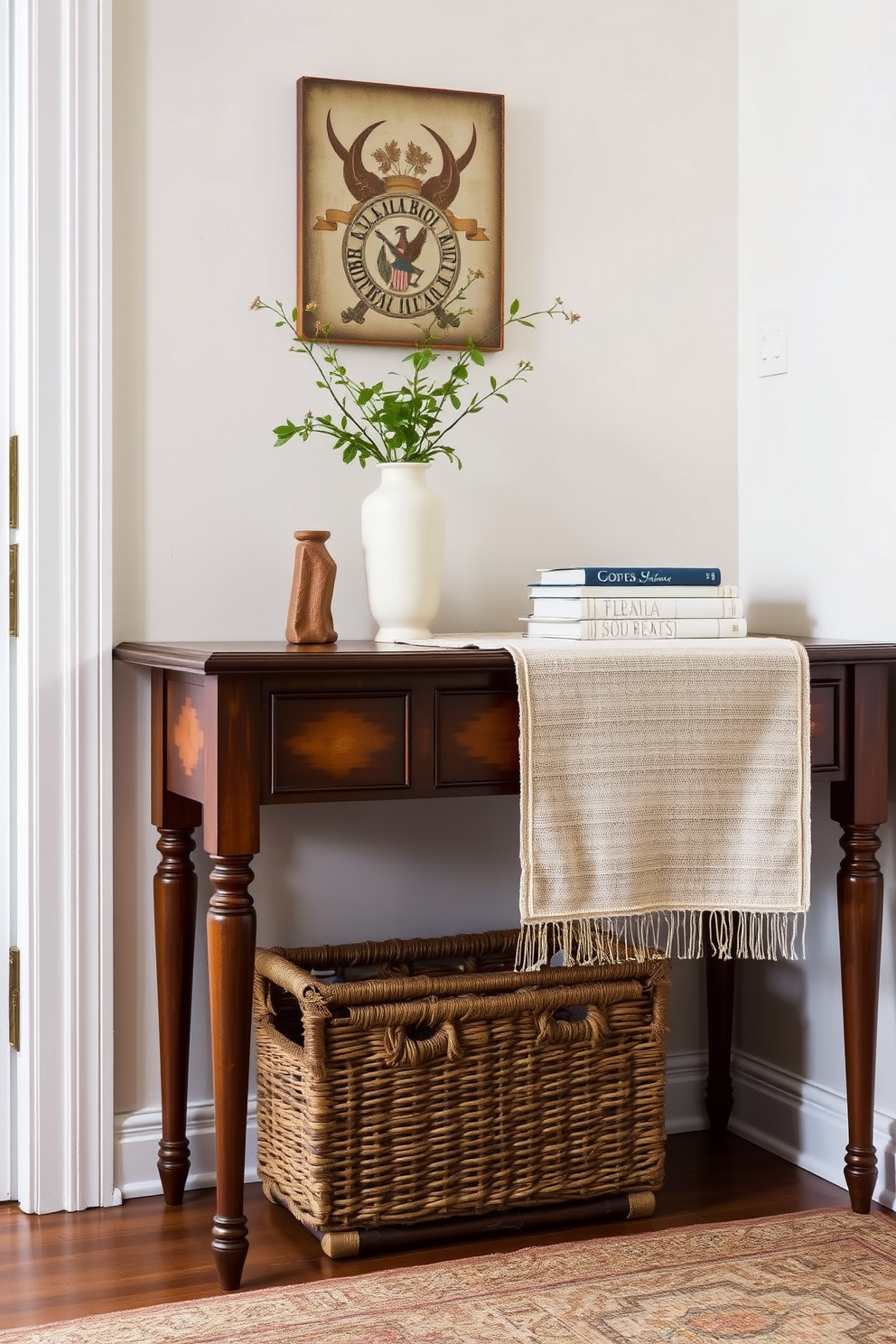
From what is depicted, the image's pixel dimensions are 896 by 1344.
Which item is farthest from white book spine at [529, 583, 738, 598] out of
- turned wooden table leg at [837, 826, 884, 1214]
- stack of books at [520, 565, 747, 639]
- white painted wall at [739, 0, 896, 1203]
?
turned wooden table leg at [837, 826, 884, 1214]

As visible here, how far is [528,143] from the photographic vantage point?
241cm

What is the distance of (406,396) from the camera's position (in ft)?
7.70

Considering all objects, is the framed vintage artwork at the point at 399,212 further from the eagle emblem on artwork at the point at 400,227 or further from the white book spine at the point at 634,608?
the white book spine at the point at 634,608

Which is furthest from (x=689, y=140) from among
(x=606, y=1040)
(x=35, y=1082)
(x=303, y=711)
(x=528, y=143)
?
(x=35, y=1082)

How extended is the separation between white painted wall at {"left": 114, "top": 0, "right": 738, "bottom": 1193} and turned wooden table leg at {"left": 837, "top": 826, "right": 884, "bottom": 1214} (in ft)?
1.74

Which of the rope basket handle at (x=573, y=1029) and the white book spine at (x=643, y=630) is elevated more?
the white book spine at (x=643, y=630)

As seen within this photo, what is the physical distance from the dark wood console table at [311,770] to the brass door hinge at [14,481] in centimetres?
27

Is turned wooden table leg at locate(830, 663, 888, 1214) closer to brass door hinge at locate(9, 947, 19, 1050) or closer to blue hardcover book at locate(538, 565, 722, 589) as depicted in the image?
blue hardcover book at locate(538, 565, 722, 589)

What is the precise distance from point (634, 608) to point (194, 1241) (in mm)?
1099

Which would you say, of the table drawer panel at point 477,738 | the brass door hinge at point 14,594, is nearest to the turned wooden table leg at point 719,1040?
the table drawer panel at point 477,738

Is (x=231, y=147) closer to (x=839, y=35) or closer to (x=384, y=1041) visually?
(x=839, y=35)

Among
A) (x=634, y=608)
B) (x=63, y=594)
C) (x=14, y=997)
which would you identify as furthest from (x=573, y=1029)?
(x=63, y=594)

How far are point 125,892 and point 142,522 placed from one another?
0.58m

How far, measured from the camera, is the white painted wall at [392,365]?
2.19m
